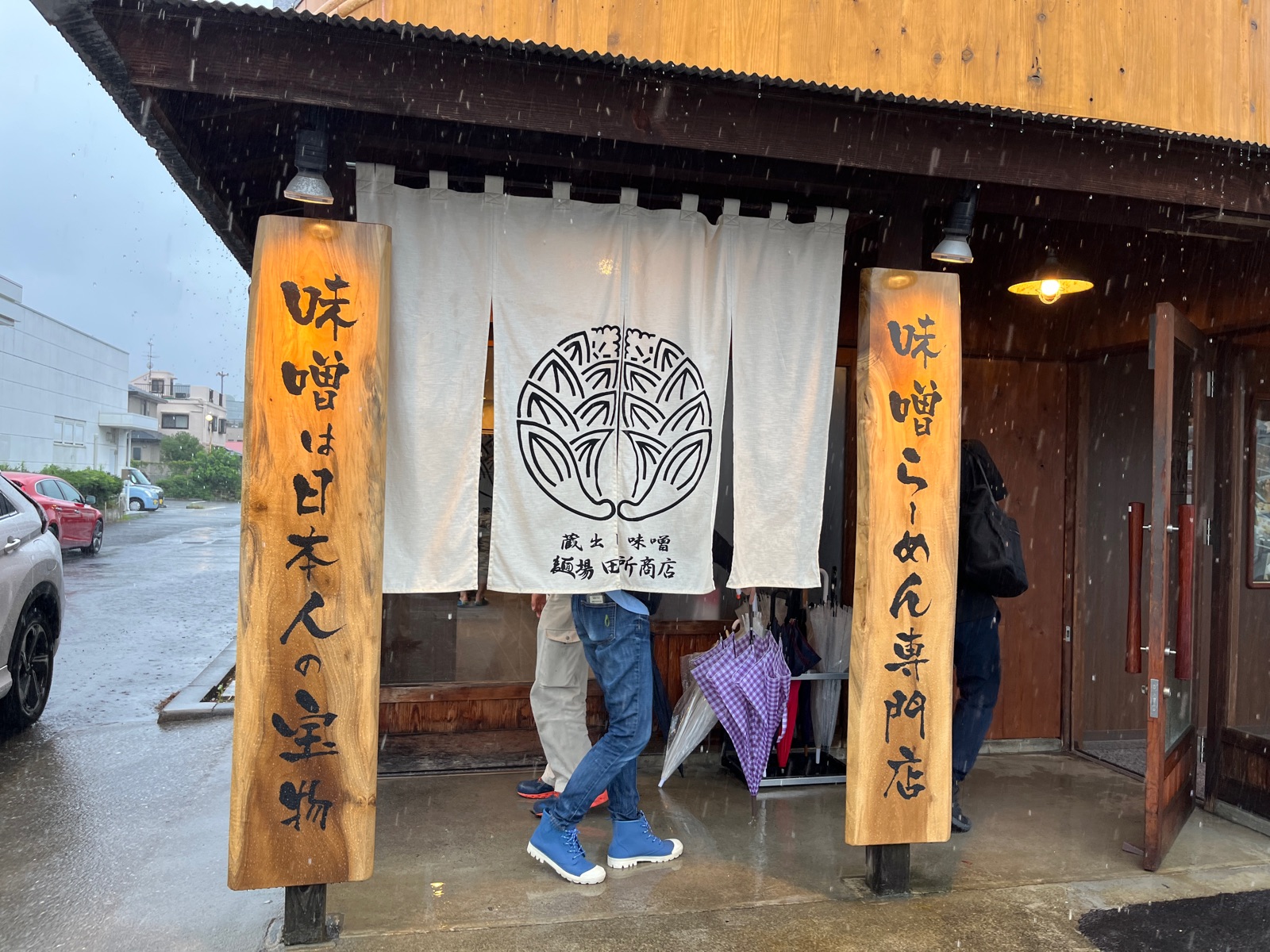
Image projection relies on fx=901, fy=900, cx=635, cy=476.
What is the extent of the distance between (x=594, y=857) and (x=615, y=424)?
2.23 metres

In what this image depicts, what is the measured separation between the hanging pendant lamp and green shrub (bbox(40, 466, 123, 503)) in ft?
102

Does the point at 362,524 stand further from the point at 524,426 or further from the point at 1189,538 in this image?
the point at 1189,538

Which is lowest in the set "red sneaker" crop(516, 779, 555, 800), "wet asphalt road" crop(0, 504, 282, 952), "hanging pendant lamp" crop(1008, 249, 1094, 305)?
"wet asphalt road" crop(0, 504, 282, 952)

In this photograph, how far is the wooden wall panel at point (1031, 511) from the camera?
6508mm

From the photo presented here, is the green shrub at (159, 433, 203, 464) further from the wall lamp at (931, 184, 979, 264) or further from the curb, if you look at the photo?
the wall lamp at (931, 184, 979, 264)

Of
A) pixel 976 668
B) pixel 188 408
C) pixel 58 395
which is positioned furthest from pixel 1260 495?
pixel 188 408

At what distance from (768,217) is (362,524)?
8.03ft

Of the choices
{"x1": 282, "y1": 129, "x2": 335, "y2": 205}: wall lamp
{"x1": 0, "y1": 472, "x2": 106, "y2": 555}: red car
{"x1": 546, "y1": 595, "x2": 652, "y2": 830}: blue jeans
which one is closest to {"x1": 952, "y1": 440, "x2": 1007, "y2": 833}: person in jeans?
{"x1": 546, "y1": 595, "x2": 652, "y2": 830}: blue jeans

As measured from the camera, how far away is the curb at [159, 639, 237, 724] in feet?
24.6

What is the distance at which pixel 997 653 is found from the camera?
17.1 ft

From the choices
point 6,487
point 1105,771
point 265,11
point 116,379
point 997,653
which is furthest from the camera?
point 116,379

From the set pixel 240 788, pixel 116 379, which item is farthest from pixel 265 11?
pixel 116 379

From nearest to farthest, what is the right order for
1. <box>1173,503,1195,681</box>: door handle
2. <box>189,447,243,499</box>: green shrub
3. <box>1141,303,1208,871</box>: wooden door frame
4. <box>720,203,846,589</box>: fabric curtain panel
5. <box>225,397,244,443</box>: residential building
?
<box>720,203,846,589</box>: fabric curtain panel
<box>1141,303,1208,871</box>: wooden door frame
<box>1173,503,1195,681</box>: door handle
<box>189,447,243,499</box>: green shrub
<box>225,397,244,443</box>: residential building

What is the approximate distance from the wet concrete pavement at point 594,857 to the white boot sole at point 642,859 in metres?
0.05
